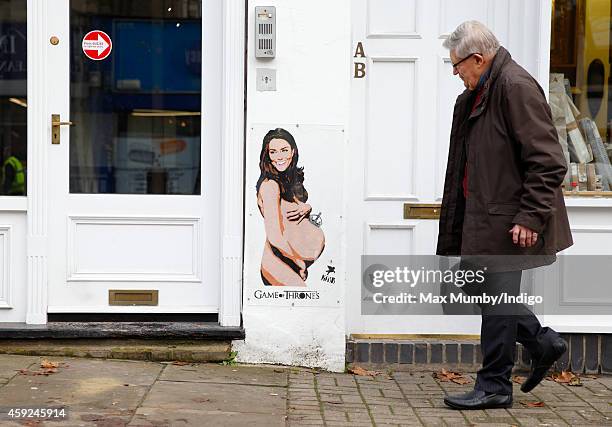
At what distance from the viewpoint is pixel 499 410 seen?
16.8ft

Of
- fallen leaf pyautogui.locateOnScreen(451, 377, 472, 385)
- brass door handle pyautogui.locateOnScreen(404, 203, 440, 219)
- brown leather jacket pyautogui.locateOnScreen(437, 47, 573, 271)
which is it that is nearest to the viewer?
brown leather jacket pyautogui.locateOnScreen(437, 47, 573, 271)

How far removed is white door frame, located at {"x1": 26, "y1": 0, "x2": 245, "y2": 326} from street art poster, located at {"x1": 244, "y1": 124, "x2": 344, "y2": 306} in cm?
8

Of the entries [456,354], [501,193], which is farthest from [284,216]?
[501,193]

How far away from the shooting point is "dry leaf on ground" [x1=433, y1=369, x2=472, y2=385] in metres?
5.86

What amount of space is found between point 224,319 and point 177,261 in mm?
463

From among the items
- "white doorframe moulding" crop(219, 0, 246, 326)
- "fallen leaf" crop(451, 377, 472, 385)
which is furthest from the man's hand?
"white doorframe moulding" crop(219, 0, 246, 326)

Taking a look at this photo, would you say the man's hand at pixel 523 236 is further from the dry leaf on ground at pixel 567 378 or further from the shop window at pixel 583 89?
the shop window at pixel 583 89

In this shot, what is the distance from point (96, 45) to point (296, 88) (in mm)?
1283

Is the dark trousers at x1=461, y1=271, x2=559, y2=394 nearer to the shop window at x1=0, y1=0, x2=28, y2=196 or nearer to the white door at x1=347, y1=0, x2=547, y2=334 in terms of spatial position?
the white door at x1=347, y1=0, x2=547, y2=334

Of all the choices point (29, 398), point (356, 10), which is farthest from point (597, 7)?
point (29, 398)

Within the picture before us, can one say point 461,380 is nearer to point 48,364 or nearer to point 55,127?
point 48,364

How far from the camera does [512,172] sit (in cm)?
487

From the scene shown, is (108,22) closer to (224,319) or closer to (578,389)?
(224,319)

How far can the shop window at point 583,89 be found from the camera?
627 centimetres
